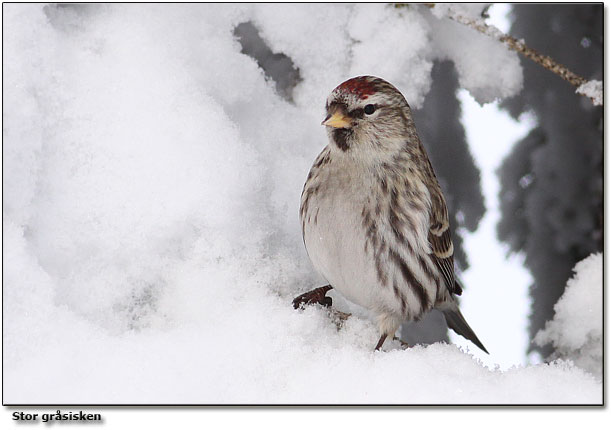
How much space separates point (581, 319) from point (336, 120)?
0.52m

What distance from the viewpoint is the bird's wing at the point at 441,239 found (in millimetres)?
1222

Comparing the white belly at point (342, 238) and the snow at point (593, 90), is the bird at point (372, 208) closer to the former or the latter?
the white belly at point (342, 238)

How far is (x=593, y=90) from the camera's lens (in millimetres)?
1199

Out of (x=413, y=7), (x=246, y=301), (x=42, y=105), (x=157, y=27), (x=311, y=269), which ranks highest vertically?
(x=413, y=7)

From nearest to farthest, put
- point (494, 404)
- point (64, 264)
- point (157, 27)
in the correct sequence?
point (494, 404), point (64, 264), point (157, 27)

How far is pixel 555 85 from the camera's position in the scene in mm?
1276

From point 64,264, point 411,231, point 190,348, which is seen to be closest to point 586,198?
point 411,231

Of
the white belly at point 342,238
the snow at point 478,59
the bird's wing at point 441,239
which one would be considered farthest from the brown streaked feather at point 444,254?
the snow at point 478,59

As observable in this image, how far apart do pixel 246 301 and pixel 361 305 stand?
20cm

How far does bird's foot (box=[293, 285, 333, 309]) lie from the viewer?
1.15m

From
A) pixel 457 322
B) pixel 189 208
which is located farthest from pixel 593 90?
pixel 189 208

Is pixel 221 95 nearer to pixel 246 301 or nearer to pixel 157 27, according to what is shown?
pixel 157 27

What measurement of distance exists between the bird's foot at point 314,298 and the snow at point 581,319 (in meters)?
0.38

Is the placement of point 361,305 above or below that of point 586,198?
below
